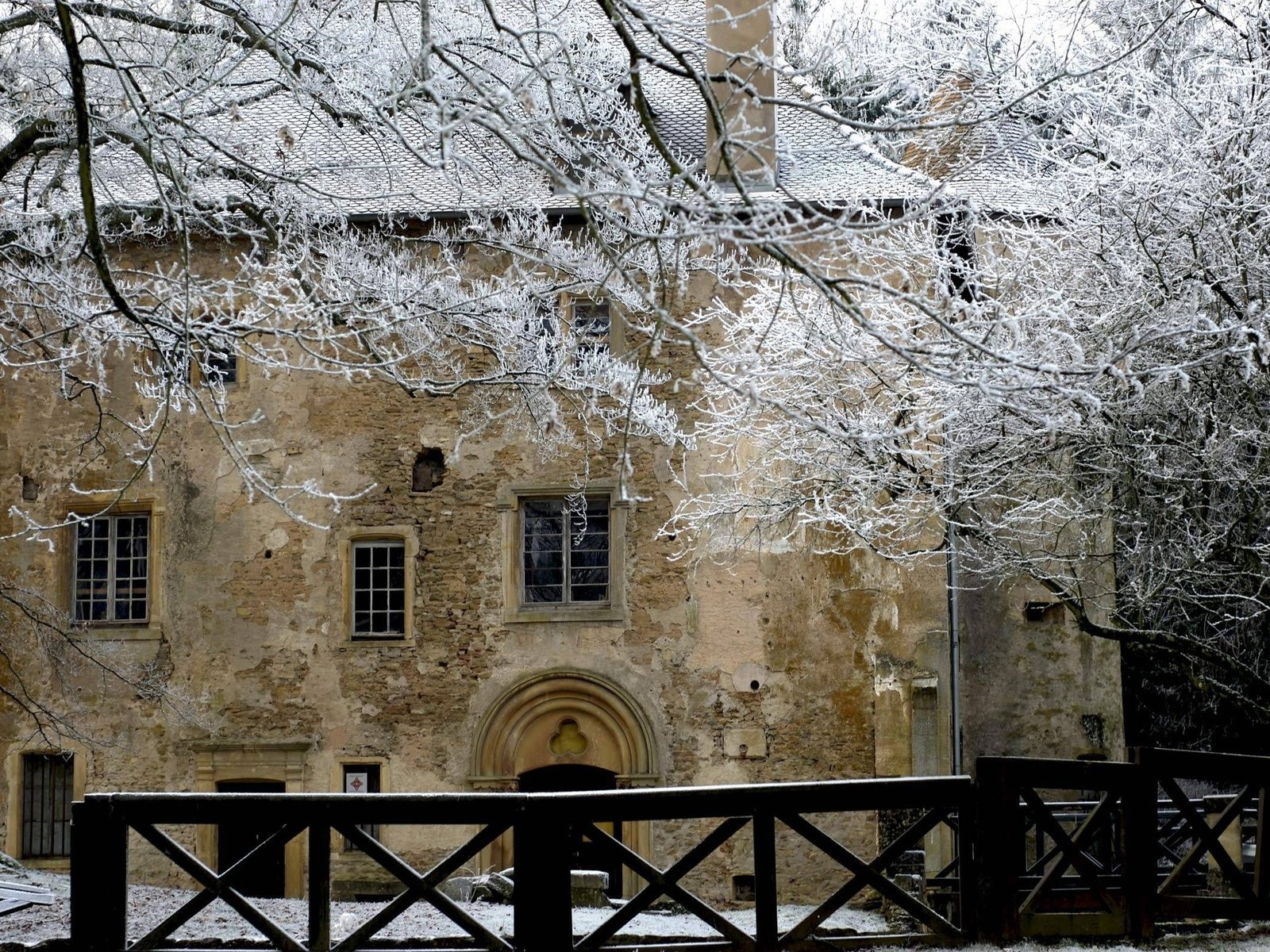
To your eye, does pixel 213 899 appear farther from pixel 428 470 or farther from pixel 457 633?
pixel 428 470

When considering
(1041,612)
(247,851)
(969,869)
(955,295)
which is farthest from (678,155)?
(969,869)

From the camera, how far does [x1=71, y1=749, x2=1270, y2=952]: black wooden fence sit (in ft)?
20.9

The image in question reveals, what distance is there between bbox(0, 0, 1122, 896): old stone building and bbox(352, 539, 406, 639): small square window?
26 mm

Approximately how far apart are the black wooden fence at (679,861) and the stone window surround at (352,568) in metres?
9.80

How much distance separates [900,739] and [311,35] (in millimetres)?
9390

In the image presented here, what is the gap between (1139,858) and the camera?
7.02 metres

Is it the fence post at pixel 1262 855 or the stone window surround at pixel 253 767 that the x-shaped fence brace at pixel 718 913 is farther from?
the stone window surround at pixel 253 767

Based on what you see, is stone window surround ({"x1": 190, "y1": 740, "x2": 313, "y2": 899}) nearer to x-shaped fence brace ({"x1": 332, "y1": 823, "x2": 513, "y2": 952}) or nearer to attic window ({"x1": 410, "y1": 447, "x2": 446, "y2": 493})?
attic window ({"x1": 410, "y1": 447, "x2": 446, "y2": 493})

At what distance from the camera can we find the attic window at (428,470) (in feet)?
55.1

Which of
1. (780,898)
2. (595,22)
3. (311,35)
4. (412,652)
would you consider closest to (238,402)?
(412,652)

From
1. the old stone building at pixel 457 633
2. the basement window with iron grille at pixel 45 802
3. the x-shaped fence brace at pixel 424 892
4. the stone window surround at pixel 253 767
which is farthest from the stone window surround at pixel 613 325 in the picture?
the x-shaped fence brace at pixel 424 892

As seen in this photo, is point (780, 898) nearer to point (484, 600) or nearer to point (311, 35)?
point (484, 600)

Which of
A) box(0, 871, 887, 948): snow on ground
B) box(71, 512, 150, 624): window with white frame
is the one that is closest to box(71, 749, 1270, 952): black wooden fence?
box(0, 871, 887, 948): snow on ground

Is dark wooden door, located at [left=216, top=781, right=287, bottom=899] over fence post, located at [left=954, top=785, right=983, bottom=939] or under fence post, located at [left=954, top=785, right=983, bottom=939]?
under
